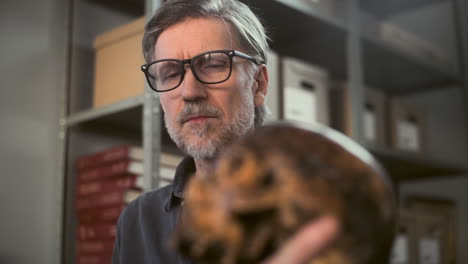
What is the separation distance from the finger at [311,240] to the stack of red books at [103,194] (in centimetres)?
132

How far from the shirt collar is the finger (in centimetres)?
72

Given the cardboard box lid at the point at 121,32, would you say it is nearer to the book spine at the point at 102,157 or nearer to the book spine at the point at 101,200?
the book spine at the point at 102,157

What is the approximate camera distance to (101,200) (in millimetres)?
1674

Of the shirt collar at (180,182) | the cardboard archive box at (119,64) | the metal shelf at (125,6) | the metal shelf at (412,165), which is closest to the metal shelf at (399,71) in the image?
the metal shelf at (412,165)

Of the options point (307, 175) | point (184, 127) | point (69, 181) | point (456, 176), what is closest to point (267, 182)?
point (307, 175)

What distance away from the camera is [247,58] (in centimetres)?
106

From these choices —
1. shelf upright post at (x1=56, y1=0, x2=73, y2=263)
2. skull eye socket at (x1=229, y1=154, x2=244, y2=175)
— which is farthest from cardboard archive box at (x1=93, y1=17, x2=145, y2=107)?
skull eye socket at (x1=229, y1=154, x2=244, y2=175)

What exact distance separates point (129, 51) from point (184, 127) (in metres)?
0.68

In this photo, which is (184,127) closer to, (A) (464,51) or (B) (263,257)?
(B) (263,257)

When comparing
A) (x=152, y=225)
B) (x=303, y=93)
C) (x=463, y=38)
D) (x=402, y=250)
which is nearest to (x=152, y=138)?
(x=152, y=225)

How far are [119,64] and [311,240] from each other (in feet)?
4.82

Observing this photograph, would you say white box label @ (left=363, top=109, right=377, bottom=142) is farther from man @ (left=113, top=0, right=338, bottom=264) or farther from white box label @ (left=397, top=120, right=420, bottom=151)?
man @ (left=113, top=0, right=338, bottom=264)

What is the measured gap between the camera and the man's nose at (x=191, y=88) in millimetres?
999

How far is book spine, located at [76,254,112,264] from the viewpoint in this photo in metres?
1.63
